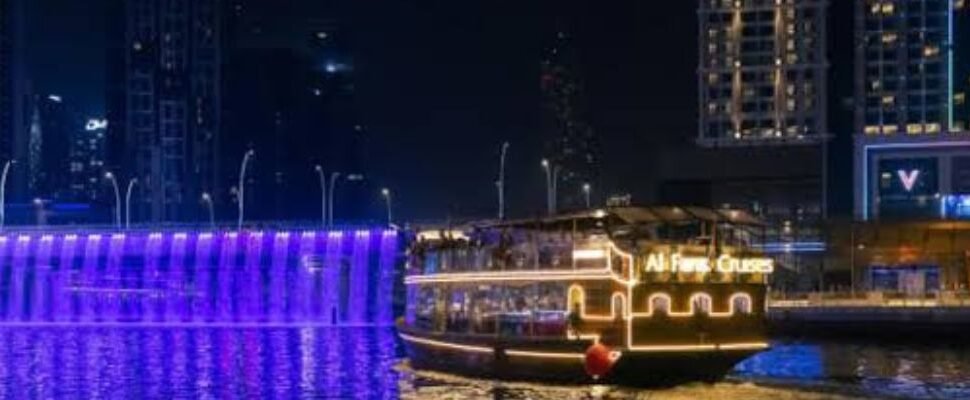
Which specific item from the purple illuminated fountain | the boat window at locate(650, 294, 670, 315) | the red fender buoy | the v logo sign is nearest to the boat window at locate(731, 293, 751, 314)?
the boat window at locate(650, 294, 670, 315)

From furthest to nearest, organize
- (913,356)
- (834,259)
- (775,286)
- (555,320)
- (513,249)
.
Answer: (834,259) < (775,286) < (913,356) < (513,249) < (555,320)

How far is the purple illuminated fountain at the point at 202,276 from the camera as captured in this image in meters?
119

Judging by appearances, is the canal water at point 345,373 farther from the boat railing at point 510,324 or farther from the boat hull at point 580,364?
the boat railing at point 510,324

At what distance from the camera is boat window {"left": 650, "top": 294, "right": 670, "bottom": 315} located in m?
48.1

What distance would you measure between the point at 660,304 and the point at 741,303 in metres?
3.59

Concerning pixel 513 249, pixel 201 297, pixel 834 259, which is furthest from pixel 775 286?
pixel 513 249

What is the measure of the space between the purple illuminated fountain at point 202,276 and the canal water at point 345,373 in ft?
90.7

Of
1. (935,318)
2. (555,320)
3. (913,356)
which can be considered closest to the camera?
(555,320)

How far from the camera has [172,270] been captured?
125 meters

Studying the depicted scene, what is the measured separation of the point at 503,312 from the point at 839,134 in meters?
152

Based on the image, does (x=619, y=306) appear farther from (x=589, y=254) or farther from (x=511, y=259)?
(x=511, y=259)

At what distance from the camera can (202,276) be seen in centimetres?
12288

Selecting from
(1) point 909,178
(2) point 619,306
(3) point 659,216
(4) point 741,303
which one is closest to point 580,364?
(2) point 619,306

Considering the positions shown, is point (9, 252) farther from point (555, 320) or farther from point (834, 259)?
point (555, 320)
